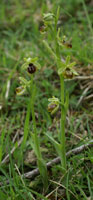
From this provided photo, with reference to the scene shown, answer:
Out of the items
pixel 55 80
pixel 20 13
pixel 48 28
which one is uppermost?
pixel 20 13

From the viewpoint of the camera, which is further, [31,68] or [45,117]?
[45,117]

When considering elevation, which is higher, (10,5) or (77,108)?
(10,5)

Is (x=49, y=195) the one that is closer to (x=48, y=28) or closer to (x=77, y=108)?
(x=77, y=108)

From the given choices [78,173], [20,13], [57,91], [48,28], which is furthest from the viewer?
[20,13]

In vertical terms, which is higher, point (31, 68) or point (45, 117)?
point (31, 68)

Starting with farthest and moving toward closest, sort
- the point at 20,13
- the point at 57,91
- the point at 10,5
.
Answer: the point at 10,5, the point at 20,13, the point at 57,91

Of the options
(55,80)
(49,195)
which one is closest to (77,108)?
(55,80)

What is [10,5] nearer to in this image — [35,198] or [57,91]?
[57,91]

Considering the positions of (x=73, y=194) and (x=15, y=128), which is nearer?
(x=73, y=194)
